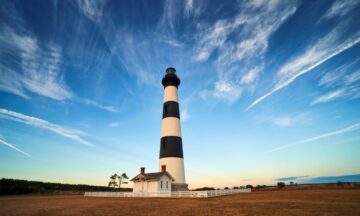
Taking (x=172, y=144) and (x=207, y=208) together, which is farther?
(x=172, y=144)

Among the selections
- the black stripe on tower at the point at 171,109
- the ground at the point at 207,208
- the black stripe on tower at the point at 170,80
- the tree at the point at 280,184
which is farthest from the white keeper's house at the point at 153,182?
the tree at the point at 280,184

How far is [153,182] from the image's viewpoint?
81.0 ft

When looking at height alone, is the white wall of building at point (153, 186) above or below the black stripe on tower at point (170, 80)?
below

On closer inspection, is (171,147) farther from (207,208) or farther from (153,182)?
(207,208)

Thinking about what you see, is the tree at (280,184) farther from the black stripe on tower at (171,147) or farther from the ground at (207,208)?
the ground at (207,208)

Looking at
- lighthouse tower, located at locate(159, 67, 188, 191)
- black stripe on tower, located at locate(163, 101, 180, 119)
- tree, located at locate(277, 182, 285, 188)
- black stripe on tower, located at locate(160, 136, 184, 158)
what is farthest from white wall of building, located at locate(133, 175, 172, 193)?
tree, located at locate(277, 182, 285, 188)

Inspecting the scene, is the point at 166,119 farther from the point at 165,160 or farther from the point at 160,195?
the point at 160,195

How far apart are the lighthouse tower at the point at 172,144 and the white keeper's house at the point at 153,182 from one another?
775 mm

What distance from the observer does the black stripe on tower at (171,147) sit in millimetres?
26188

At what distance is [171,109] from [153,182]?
30.0ft

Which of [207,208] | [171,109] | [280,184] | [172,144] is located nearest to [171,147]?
[172,144]

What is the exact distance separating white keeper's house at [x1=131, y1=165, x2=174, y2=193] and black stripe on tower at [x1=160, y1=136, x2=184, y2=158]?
65.7 inches

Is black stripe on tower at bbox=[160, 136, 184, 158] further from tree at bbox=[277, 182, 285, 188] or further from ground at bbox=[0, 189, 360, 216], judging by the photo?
tree at bbox=[277, 182, 285, 188]

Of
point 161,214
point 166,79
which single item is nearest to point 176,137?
point 166,79
